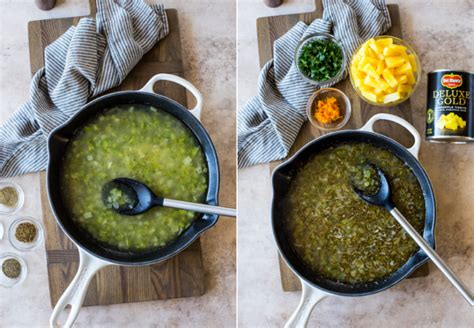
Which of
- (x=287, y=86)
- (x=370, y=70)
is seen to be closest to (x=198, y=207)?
(x=287, y=86)

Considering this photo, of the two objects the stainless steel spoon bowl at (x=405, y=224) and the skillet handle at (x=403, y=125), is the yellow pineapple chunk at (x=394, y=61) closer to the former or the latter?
the skillet handle at (x=403, y=125)

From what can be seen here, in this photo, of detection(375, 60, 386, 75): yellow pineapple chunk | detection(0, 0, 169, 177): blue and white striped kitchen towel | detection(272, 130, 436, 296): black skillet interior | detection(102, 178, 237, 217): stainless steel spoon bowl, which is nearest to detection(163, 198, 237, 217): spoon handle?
detection(102, 178, 237, 217): stainless steel spoon bowl

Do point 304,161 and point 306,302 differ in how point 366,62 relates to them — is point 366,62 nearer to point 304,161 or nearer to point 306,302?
point 304,161

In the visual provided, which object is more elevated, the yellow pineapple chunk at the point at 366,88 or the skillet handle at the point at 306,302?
the yellow pineapple chunk at the point at 366,88

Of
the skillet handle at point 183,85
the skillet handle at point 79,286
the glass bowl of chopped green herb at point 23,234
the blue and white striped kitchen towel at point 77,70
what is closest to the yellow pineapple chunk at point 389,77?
the skillet handle at point 183,85

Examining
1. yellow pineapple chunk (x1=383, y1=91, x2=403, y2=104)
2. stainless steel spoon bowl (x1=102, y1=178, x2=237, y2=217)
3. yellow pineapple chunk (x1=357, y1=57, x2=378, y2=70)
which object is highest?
yellow pineapple chunk (x1=357, y1=57, x2=378, y2=70)

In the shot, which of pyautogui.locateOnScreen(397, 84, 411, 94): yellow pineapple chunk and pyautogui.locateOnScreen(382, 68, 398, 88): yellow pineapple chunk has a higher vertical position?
pyautogui.locateOnScreen(382, 68, 398, 88): yellow pineapple chunk

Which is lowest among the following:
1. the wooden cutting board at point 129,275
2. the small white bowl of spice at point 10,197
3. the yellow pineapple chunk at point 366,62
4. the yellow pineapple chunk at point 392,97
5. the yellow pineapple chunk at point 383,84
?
the wooden cutting board at point 129,275

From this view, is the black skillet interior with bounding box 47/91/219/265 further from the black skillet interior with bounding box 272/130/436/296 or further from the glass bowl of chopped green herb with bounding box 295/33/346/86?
the glass bowl of chopped green herb with bounding box 295/33/346/86
